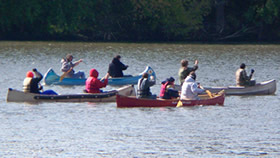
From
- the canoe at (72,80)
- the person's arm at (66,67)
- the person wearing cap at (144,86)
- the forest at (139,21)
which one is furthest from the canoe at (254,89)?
the forest at (139,21)

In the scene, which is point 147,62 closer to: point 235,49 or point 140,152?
point 235,49

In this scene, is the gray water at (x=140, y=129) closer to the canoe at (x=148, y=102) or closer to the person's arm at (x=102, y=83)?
the canoe at (x=148, y=102)

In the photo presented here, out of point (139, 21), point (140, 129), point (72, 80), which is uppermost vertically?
point (139, 21)

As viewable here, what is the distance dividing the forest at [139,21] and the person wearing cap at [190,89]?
41.2 m

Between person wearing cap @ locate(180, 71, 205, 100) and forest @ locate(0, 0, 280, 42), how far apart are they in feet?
135

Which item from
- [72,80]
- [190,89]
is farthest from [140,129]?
[72,80]

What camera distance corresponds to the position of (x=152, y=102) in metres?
25.4

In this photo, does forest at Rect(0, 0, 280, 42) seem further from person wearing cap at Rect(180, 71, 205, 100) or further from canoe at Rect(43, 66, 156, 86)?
person wearing cap at Rect(180, 71, 205, 100)

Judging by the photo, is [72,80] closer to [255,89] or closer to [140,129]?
[255,89]

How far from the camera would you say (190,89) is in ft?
83.7

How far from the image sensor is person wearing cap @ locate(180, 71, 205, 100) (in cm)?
2533

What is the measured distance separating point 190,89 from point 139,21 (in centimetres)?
4352

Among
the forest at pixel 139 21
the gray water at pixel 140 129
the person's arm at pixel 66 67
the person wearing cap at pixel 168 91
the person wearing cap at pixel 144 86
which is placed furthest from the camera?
the forest at pixel 139 21

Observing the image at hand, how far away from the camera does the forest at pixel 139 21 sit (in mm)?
66375
